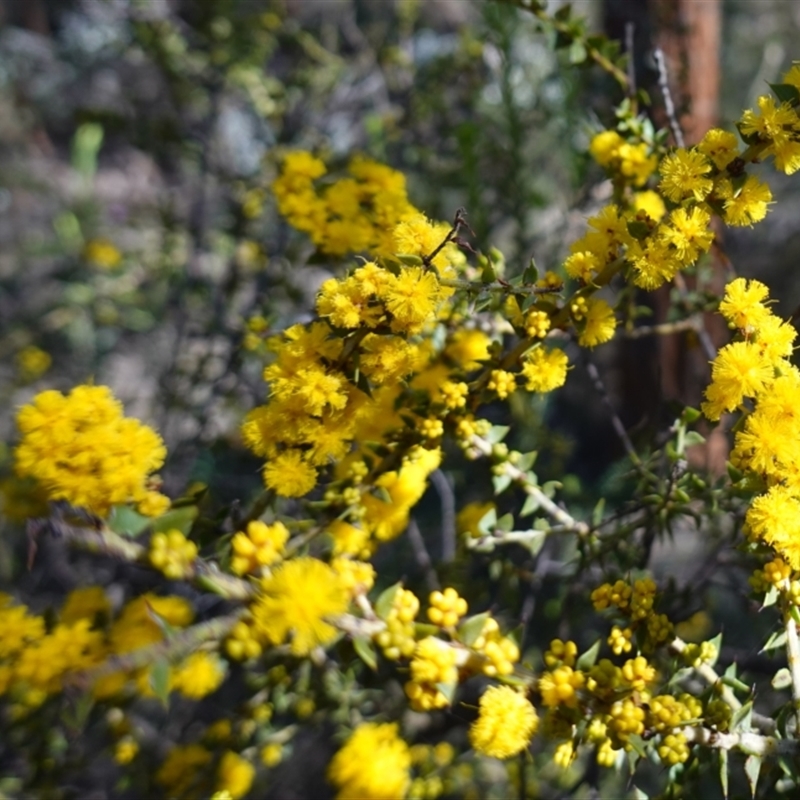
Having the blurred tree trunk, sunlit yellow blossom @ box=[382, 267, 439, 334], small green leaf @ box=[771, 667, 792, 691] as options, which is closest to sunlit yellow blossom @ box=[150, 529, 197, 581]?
sunlit yellow blossom @ box=[382, 267, 439, 334]

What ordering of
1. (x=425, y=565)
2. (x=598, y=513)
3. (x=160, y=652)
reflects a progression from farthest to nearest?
(x=425, y=565)
(x=598, y=513)
(x=160, y=652)

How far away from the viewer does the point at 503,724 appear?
86cm

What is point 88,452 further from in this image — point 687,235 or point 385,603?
point 687,235

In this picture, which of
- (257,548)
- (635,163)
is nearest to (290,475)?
(257,548)

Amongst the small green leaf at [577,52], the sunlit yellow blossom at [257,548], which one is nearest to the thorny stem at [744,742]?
the sunlit yellow blossom at [257,548]

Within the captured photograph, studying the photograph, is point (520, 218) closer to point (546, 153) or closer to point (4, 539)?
point (546, 153)

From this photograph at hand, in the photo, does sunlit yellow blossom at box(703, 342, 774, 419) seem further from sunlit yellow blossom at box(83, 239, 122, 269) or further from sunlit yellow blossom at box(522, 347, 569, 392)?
sunlit yellow blossom at box(83, 239, 122, 269)

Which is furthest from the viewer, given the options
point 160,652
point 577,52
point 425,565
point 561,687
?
point 425,565

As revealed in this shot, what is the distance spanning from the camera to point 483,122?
7.93 feet

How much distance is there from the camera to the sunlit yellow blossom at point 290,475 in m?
0.85

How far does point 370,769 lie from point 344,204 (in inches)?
32.1

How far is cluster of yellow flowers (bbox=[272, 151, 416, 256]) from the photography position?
3.63 ft

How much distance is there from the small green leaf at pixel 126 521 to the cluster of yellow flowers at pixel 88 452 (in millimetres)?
31

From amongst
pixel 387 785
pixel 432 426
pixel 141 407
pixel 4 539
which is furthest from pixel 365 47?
pixel 387 785
